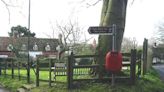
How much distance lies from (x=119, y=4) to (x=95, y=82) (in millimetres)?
3566

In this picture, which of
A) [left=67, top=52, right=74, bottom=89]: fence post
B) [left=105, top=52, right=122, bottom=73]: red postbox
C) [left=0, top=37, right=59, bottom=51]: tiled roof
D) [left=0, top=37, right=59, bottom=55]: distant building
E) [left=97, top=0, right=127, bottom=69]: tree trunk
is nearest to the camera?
[left=105, top=52, right=122, bottom=73]: red postbox

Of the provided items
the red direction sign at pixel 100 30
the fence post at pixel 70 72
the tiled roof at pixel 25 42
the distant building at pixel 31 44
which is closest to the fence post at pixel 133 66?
the red direction sign at pixel 100 30

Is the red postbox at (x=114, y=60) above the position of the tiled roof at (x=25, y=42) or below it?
below

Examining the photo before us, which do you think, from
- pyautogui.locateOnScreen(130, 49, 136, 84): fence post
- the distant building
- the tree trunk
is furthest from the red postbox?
the distant building

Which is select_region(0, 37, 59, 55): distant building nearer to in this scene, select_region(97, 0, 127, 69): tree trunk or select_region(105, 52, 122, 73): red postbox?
select_region(97, 0, 127, 69): tree trunk

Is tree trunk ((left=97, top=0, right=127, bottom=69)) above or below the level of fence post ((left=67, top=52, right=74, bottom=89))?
above

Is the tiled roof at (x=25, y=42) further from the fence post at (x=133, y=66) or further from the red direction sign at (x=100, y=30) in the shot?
the red direction sign at (x=100, y=30)

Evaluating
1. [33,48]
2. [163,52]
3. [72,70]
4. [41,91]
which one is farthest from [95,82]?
[33,48]

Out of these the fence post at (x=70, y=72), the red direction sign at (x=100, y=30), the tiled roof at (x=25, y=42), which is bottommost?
the fence post at (x=70, y=72)

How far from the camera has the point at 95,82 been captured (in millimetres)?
14711

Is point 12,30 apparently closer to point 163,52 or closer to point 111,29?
point 163,52

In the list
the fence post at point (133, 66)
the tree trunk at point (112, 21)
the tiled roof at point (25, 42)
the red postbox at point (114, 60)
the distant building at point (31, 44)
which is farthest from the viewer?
the tiled roof at point (25, 42)

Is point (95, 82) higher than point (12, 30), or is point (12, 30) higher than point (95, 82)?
point (12, 30)

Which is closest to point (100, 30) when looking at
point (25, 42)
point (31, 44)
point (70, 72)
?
A: point (70, 72)
